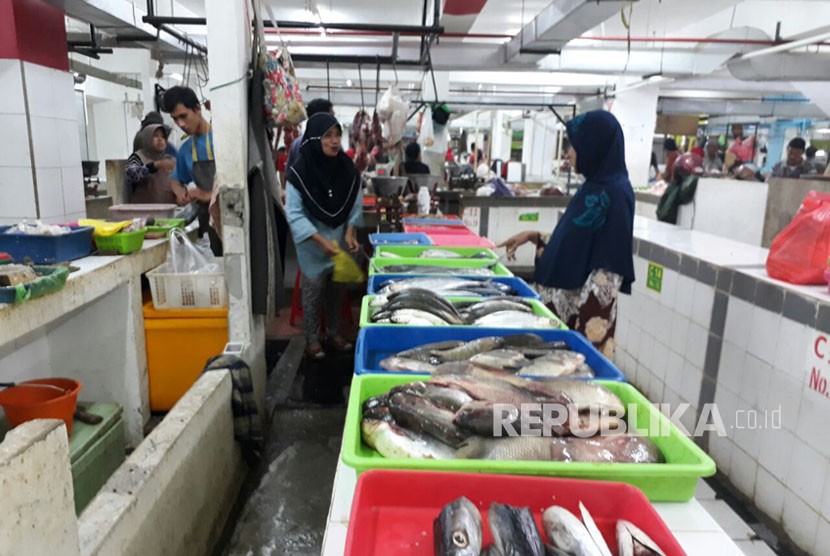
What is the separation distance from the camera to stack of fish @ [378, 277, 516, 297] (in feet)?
8.61

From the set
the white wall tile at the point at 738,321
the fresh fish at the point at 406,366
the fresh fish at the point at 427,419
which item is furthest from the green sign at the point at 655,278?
the fresh fish at the point at 427,419

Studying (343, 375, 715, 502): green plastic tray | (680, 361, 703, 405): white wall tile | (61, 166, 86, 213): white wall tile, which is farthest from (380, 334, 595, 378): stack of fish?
(61, 166, 86, 213): white wall tile

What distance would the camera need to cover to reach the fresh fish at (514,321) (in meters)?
2.14

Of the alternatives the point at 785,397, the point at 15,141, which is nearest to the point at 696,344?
the point at 785,397

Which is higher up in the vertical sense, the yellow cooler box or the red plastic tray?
the red plastic tray

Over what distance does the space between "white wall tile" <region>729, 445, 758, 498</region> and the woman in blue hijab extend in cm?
100

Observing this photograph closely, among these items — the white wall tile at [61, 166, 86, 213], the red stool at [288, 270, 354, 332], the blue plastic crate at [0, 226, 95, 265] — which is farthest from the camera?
the red stool at [288, 270, 354, 332]

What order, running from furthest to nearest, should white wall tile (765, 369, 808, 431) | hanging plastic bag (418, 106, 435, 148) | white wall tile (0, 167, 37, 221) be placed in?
hanging plastic bag (418, 106, 435, 148) < white wall tile (0, 167, 37, 221) < white wall tile (765, 369, 808, 431)

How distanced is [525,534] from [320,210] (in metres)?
3.62

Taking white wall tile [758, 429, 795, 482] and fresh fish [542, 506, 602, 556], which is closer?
fresh fish [542, 506, 602, 556]

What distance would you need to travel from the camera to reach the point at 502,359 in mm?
1780

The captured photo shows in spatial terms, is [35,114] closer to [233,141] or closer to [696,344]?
[233,141]

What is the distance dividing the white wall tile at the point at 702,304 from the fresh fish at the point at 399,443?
296 centimetres

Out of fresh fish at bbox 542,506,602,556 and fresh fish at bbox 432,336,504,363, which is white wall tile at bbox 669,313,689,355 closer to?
fresh fish at bbox 432,336,504,363
